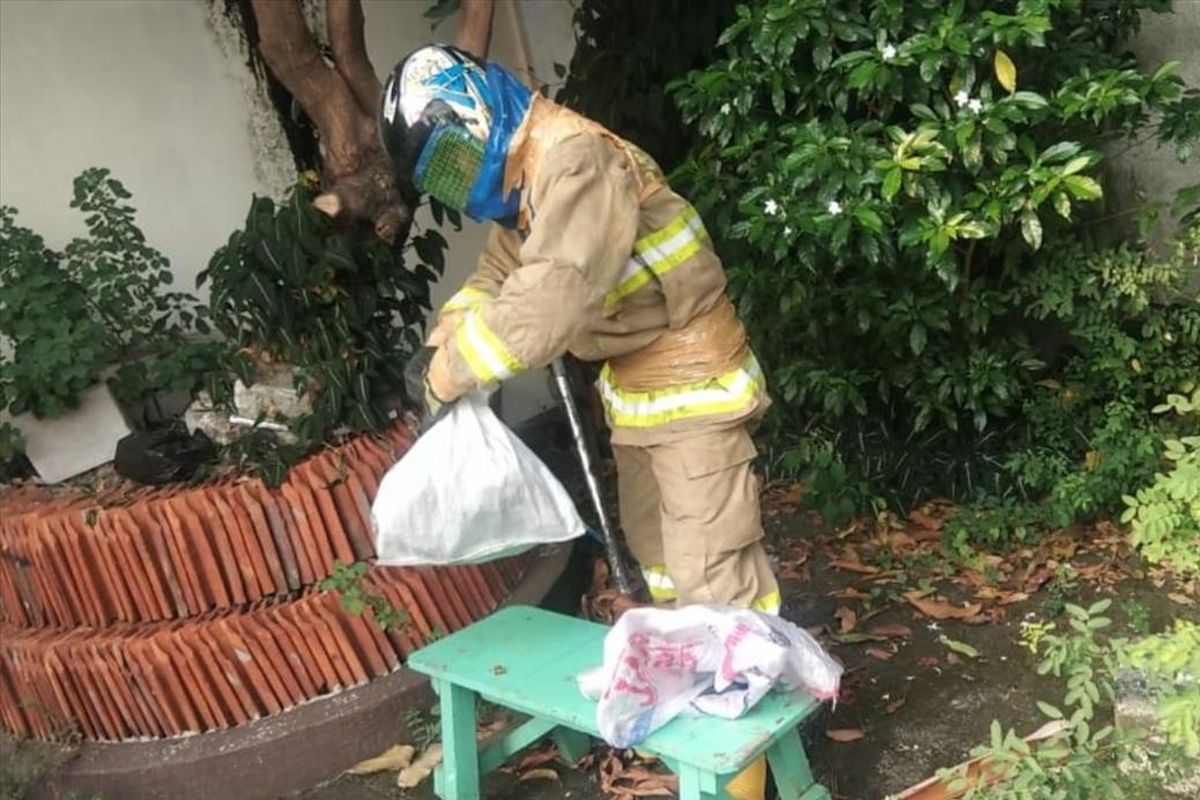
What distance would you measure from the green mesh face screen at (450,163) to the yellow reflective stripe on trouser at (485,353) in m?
0.35

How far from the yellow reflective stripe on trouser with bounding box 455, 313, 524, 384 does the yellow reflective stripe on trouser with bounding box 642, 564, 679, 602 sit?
3.27 ft

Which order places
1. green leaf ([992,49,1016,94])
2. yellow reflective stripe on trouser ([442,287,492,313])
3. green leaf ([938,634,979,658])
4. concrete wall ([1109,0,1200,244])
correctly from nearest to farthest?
1. yellow reflective stripe on trouser ([442,287,492,313])
2. green leaf ([992,49,1016,94])
3. green leaf ([938,634,979,658])
4. concrete wall ([1109,0,1200,244])

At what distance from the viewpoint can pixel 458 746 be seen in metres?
3.36

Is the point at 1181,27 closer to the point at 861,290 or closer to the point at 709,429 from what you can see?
the point at 861,290

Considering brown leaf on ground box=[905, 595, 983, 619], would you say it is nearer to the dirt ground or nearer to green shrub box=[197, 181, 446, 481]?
the dirt ground

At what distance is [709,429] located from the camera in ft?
10.0

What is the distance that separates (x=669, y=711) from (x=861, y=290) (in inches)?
77.8

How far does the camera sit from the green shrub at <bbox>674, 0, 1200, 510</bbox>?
346 cm

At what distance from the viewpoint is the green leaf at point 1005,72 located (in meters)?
3.46

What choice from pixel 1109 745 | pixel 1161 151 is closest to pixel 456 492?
pixel 1109 745

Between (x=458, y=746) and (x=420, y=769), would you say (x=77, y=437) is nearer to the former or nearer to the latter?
(x=420, y=769)

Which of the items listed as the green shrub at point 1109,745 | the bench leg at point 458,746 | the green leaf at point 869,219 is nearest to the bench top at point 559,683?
the bench leg at point 458,746

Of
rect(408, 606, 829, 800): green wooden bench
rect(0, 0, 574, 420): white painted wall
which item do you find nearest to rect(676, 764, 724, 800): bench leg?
rect(408, 606, 829, 800): green wooden bench

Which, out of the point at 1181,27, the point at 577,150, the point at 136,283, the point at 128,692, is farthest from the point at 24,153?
the point at 1181,27
